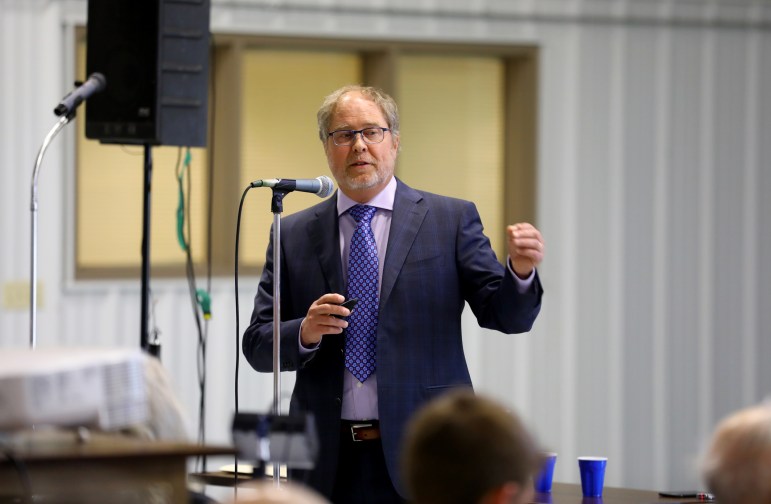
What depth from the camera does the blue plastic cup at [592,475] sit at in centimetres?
363

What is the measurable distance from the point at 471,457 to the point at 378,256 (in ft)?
6.40

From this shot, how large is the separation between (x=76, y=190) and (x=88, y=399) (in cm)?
424

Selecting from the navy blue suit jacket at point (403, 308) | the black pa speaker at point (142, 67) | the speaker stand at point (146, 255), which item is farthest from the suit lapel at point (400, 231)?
the black pa speaker at point (142, 67)

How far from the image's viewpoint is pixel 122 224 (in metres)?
6.41

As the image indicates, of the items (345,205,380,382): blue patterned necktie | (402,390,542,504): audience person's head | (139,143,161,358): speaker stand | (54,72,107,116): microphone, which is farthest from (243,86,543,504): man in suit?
(402,390,542,504): audience person's head

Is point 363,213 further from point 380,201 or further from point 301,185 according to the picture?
point 301,185

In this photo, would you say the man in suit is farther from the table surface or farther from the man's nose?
the table surface

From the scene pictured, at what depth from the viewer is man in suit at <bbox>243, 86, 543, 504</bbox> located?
3.46 metres

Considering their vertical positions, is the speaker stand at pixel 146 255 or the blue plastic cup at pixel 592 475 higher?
the speaker stand at pixel 146 255

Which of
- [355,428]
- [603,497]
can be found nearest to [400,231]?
[355,428]

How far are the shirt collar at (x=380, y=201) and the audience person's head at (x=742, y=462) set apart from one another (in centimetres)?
189

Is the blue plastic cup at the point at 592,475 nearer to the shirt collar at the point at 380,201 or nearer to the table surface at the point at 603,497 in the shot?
the table surface at the point at 603,497

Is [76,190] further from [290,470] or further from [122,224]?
[290,470]

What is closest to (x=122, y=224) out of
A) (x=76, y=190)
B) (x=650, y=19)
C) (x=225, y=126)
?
(x=76, y=190)
